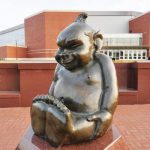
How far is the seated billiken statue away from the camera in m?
2.01

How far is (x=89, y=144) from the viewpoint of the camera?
7.01 feet

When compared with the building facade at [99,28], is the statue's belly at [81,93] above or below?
below

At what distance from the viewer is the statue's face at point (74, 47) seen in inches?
83.5

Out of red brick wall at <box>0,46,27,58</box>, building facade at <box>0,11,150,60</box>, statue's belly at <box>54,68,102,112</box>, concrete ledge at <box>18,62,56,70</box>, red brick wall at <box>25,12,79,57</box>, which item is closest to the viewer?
statue's belly at <box>54,68,102,112</box>

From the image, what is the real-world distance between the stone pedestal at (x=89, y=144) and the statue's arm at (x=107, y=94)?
0.56 ft

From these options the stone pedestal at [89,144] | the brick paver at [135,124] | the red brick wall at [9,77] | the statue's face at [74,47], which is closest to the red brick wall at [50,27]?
the red brick wall at [9,77]

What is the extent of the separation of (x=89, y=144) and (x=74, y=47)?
76 cm

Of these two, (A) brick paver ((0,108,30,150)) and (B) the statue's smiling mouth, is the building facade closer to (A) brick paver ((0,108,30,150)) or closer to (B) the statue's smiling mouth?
(A) brick paver ((0,108,30,150))

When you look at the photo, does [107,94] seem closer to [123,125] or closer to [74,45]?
[74,45]

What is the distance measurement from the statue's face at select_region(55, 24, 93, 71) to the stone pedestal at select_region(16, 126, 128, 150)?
24.5 inches

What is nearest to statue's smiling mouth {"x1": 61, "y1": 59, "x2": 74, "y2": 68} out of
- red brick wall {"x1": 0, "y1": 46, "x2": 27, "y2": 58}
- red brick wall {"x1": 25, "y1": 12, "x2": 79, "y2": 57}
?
red brick wall {"x1": 25, "y1": 12, "x2": 79, "y2": 57}

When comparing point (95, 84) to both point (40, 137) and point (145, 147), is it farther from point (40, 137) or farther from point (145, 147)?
point (145, 147)

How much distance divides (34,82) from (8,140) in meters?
2.49

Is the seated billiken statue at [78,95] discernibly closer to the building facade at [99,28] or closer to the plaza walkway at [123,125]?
the plaza walkway at [123,125]
